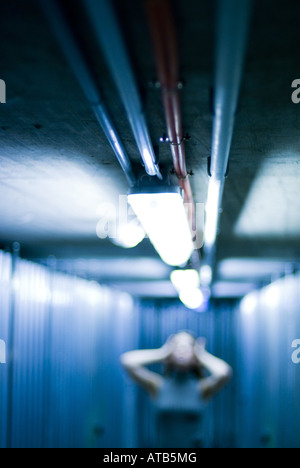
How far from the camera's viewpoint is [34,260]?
6578mm

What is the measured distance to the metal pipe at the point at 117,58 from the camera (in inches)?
51.9

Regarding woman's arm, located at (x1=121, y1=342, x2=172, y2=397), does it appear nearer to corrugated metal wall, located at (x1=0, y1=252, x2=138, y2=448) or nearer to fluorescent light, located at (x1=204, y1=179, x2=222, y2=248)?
corrugated metal wall, located at (x1=0, y1=252, x2=138, y2=448)

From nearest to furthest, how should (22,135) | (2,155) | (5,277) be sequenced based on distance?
(22,135) < (2,155) < (5,277)

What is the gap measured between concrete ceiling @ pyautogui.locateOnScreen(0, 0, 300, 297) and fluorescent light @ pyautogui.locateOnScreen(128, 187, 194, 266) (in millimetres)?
282

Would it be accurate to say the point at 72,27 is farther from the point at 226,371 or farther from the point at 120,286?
the point at 120,286

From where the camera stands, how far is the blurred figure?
20.4 feet

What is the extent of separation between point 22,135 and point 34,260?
398 centimetres

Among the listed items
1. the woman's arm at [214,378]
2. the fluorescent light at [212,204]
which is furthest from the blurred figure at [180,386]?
the fluorescent light at [212,204]

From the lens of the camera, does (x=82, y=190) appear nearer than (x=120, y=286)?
Yes

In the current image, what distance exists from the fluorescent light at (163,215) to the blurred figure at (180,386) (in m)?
2.86

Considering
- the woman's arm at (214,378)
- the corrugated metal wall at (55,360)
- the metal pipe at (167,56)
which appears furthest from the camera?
the woman's arm at (214,378)

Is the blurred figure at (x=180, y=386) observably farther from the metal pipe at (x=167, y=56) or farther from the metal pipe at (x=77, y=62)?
the metal pipe at (x=167, y=56)

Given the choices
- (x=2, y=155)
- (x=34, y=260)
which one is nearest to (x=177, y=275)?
(x=34, y=260)

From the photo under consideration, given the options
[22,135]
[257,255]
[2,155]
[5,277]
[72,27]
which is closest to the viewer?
[72,27]
